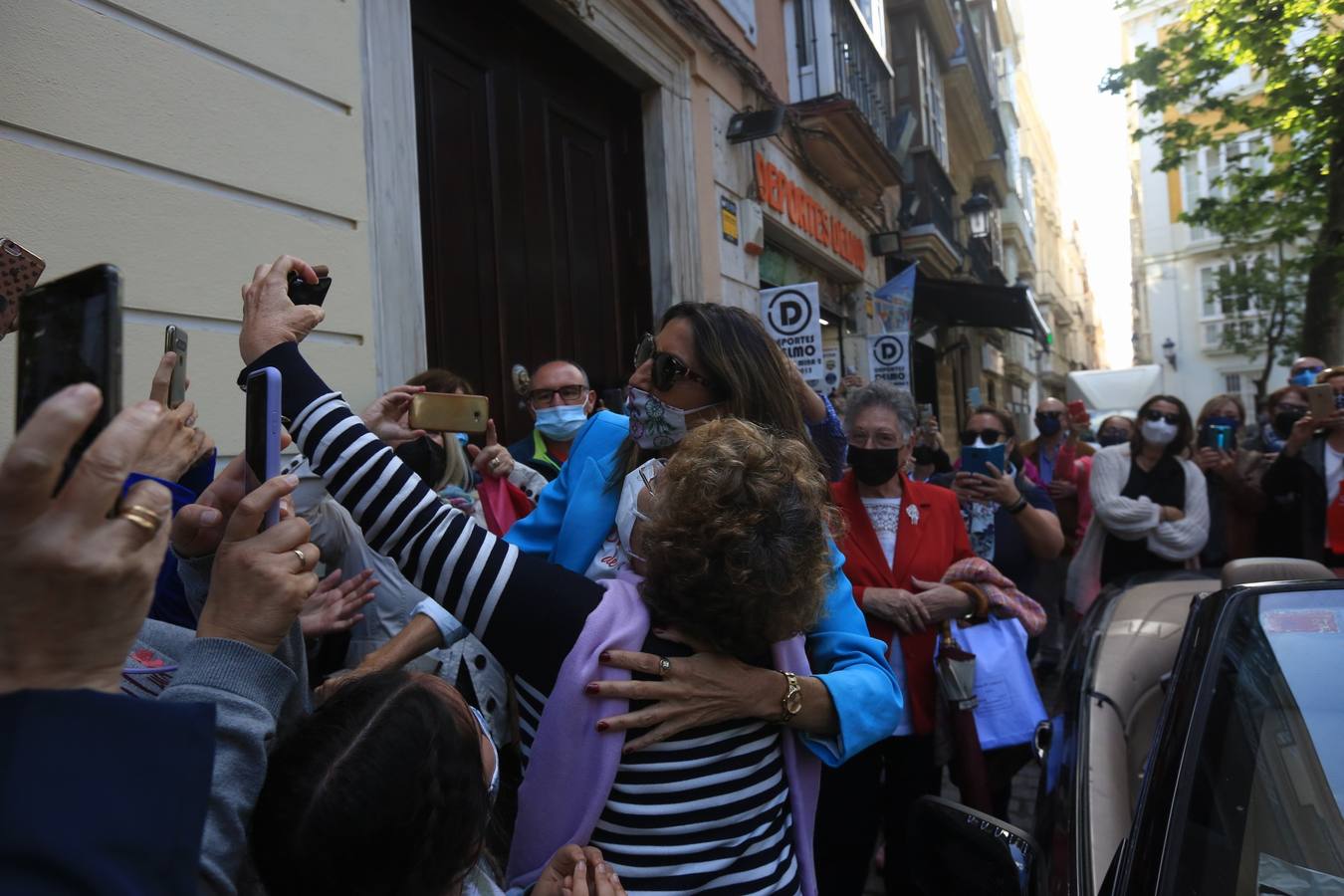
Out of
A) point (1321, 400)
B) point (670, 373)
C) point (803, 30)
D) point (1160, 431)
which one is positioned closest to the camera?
point (670, 373)

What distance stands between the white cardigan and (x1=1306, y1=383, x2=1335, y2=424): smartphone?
565 mm

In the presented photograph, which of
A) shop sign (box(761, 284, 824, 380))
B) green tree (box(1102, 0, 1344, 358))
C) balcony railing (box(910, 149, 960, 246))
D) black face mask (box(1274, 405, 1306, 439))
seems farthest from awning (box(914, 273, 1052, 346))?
black face mask (box(1274, 405, 1306, 439))

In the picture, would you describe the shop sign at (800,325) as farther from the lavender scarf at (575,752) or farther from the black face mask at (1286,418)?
the lavender scarf at (575,752)

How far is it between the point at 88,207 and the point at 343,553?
118cm

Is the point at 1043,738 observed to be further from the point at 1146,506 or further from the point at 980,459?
the point at 1146,506

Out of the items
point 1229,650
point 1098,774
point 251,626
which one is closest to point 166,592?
point 251,626

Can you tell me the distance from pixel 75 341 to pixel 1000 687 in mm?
2571

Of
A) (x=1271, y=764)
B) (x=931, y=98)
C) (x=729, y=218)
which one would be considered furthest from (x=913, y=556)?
(x=931, y=98)

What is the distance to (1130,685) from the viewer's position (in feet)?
7.29

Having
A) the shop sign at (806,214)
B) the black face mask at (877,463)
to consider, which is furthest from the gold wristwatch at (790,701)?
the shop sign at (806,214)

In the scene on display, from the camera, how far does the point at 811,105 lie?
7969 mm

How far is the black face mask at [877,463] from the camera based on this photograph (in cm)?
286

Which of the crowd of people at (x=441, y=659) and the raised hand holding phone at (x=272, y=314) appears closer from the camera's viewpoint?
the crowd of people at (x=441, y=659)

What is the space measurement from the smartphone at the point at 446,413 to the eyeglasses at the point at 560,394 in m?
1.52
